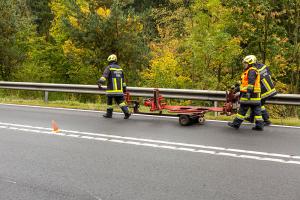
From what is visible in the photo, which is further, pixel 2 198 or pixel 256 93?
pixel 256 93

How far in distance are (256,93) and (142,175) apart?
4312 mm

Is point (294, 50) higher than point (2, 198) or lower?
higher

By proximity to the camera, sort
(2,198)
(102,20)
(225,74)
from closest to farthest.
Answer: (2,198) → (102,20) → (225,74)

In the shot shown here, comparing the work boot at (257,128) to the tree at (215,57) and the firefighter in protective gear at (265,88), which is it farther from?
the tree at (215,57)

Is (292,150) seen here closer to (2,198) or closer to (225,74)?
(2,198)

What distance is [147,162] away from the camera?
6.72 m

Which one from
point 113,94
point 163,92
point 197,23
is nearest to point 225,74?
point 197,23

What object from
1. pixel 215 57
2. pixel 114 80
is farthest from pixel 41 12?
pixel 114 80

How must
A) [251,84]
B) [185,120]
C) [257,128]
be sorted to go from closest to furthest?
[251,84] → [257,128] → [185,120]

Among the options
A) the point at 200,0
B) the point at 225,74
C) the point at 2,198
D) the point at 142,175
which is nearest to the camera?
the point at 2,198

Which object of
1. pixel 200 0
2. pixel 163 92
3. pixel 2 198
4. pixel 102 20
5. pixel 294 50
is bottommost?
pixel 2 198

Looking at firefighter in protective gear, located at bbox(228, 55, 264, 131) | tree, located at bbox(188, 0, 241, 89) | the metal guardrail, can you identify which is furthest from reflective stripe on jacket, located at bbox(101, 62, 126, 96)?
tree, located at bbox(188, 0, 241, 89)

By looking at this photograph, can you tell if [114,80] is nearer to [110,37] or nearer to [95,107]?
[95,107]

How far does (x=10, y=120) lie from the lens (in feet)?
35.7
